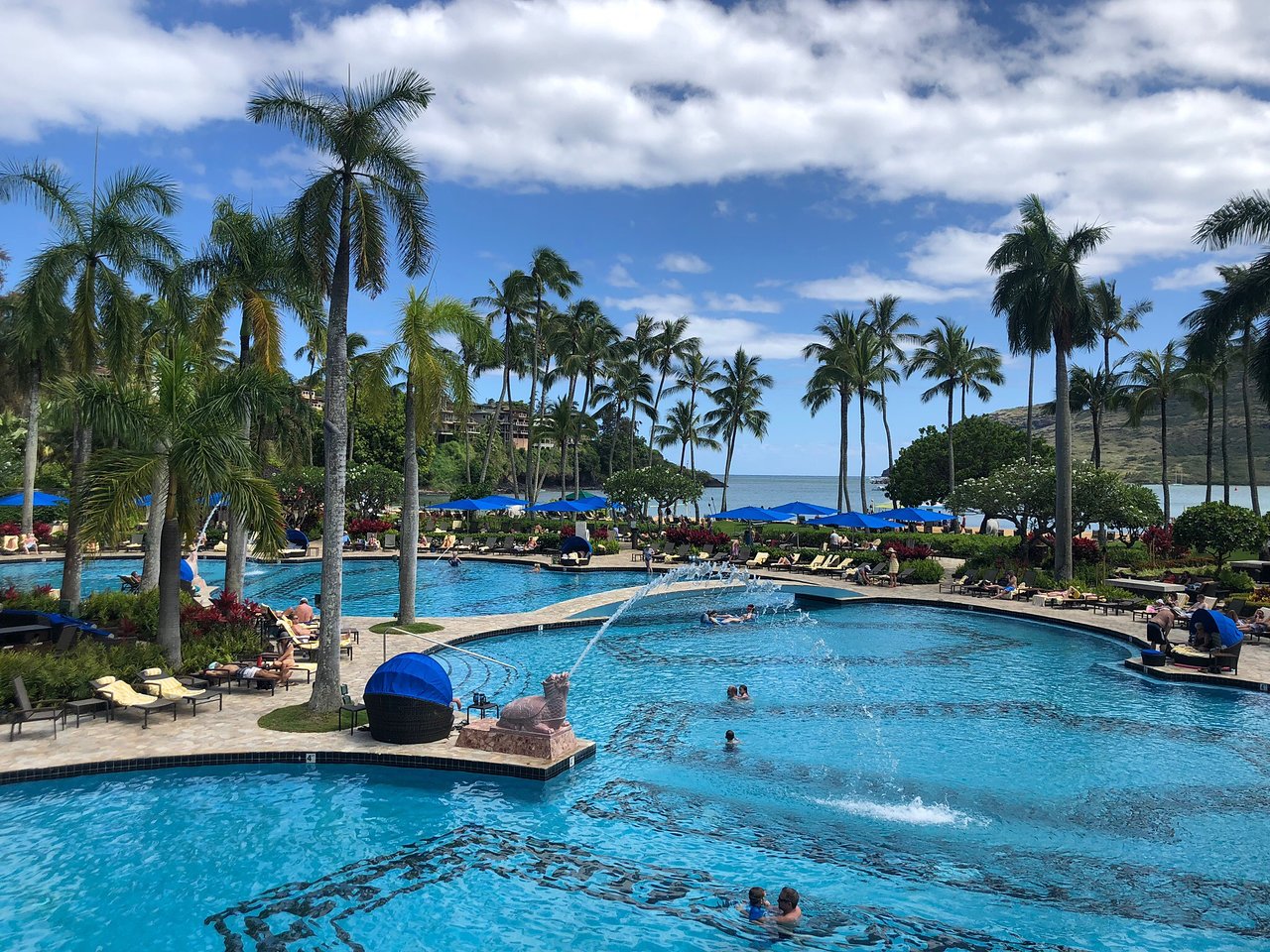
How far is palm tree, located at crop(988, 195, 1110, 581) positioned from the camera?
105 feet

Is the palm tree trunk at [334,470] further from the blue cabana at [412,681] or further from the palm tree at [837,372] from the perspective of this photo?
the palm tree at [837,372]

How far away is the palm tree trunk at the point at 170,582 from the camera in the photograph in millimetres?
16078

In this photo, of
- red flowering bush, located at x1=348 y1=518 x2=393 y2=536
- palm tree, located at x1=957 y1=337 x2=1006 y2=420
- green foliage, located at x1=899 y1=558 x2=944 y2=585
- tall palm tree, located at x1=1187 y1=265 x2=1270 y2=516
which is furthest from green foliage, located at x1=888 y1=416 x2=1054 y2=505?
red flowering bush, located at x1=348 y1=518 x2=393 y2=536

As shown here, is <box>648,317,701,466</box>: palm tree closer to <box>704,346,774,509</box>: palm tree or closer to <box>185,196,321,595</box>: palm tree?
<box>704,346,774,509</box>: palm tree

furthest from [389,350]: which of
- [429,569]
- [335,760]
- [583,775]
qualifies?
[429,569]

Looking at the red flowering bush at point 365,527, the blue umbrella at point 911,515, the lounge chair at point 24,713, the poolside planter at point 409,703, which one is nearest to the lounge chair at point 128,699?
the lounge chair at point 24,713

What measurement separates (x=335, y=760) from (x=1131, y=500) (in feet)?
109

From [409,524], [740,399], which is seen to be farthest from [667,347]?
[409,524]

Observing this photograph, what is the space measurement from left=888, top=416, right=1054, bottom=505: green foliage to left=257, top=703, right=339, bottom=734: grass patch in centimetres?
5302

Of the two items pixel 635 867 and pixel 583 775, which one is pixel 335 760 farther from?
pixel 635 867

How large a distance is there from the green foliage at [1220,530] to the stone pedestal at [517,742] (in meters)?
31.4

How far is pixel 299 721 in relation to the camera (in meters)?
14.7

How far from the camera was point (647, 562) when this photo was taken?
39625 mm

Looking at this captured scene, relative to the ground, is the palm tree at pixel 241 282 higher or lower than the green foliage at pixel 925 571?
higher
